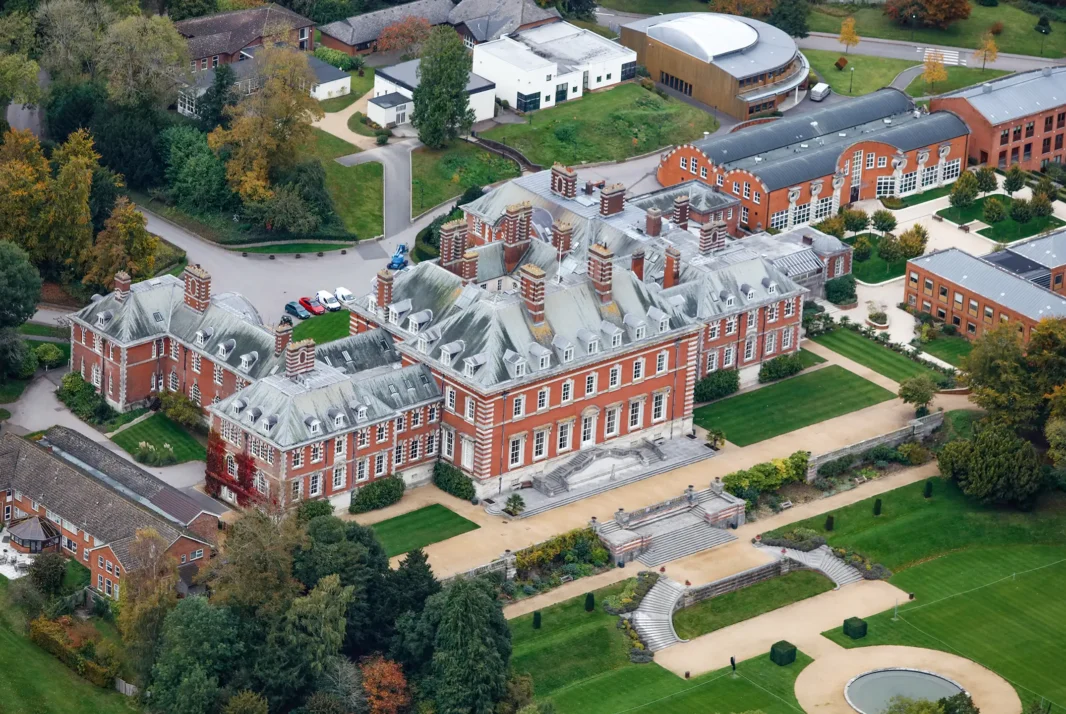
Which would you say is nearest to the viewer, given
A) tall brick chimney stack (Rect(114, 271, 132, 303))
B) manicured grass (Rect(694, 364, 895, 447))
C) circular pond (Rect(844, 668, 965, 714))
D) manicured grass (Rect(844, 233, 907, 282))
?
circular pond (Rect(844, 668, 965, 714))

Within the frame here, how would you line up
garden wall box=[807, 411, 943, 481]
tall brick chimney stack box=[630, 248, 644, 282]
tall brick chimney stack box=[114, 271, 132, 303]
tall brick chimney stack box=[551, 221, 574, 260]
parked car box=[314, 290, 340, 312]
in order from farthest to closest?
parked car box=[314, 290, 340, 312] < tall brick chimney stack box=[630, 248, 644, 282] < tall brick chimney stack box=[551, 221, 574, 260] < tall brick chimney stack box=[114, 271, 132, 303] < garden wall box=[807, 411, 943, 481]

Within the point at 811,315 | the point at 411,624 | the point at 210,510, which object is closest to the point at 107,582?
the point at 210,510

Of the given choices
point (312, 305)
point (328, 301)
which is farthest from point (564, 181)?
point (312, 305)

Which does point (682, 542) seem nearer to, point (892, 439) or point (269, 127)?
point (892, 439)

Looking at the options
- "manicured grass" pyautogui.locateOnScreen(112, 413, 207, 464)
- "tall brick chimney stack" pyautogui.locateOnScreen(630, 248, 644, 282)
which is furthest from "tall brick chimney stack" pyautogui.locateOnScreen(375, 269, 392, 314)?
"tall brick chimney stack" pyautogui.locateOnScreen(630, 248, 644, 282)

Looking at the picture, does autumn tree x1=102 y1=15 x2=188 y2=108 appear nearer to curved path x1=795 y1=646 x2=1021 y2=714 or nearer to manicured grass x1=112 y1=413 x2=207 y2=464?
manicured grass x1=112 y1=413 x2=207 y2=464

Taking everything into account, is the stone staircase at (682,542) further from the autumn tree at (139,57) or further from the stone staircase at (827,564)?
the autumn tree at (139,57)

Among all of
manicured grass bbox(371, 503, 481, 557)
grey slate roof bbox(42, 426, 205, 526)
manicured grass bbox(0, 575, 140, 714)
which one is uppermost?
grey slate roof bbox(42, 426, 205, 526)
